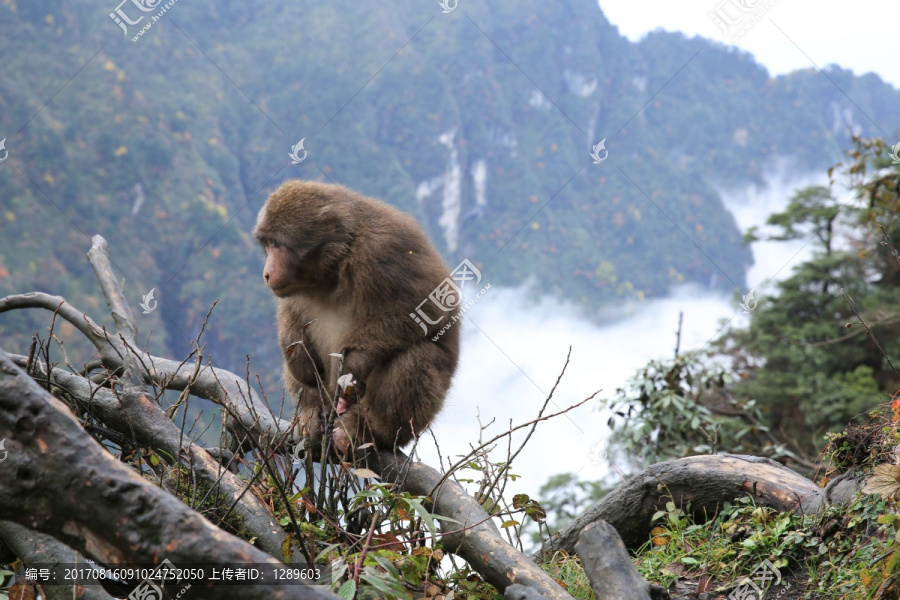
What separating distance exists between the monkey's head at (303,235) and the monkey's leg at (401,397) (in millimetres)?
728

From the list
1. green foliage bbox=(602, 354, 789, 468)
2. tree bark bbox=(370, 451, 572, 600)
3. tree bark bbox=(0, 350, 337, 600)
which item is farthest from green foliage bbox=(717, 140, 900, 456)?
tree bark bbox=(0, 350, 337, 600)

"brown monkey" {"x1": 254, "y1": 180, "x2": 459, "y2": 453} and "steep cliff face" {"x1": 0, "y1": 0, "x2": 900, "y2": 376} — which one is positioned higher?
"steep cliff face" {"x1": 0, "y1": 0, "x2": 900, "y2": 376}

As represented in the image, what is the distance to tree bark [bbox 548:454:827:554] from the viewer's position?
404 cm

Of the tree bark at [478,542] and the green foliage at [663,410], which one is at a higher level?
the green foliage at [663,410]

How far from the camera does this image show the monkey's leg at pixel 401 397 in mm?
4082

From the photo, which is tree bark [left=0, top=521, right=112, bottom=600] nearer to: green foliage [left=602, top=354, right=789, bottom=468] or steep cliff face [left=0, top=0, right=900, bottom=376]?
green foliage [left=602, top=354, right=789, bottom=468]

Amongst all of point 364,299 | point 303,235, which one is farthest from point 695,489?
point 303,235

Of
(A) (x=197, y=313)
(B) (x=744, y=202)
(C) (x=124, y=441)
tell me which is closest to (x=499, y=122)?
(B) (x=744, y=202)

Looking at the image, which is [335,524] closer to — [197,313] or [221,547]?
[221,547]

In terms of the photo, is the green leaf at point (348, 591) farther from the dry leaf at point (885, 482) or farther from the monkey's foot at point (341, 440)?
the dry leaf at point (885, 482)

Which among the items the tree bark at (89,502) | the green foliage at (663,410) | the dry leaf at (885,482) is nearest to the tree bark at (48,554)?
the tree bark at (89,502)

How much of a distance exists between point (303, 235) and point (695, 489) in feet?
9.27

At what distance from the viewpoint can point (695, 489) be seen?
4.24 m

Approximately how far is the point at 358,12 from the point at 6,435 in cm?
4371
